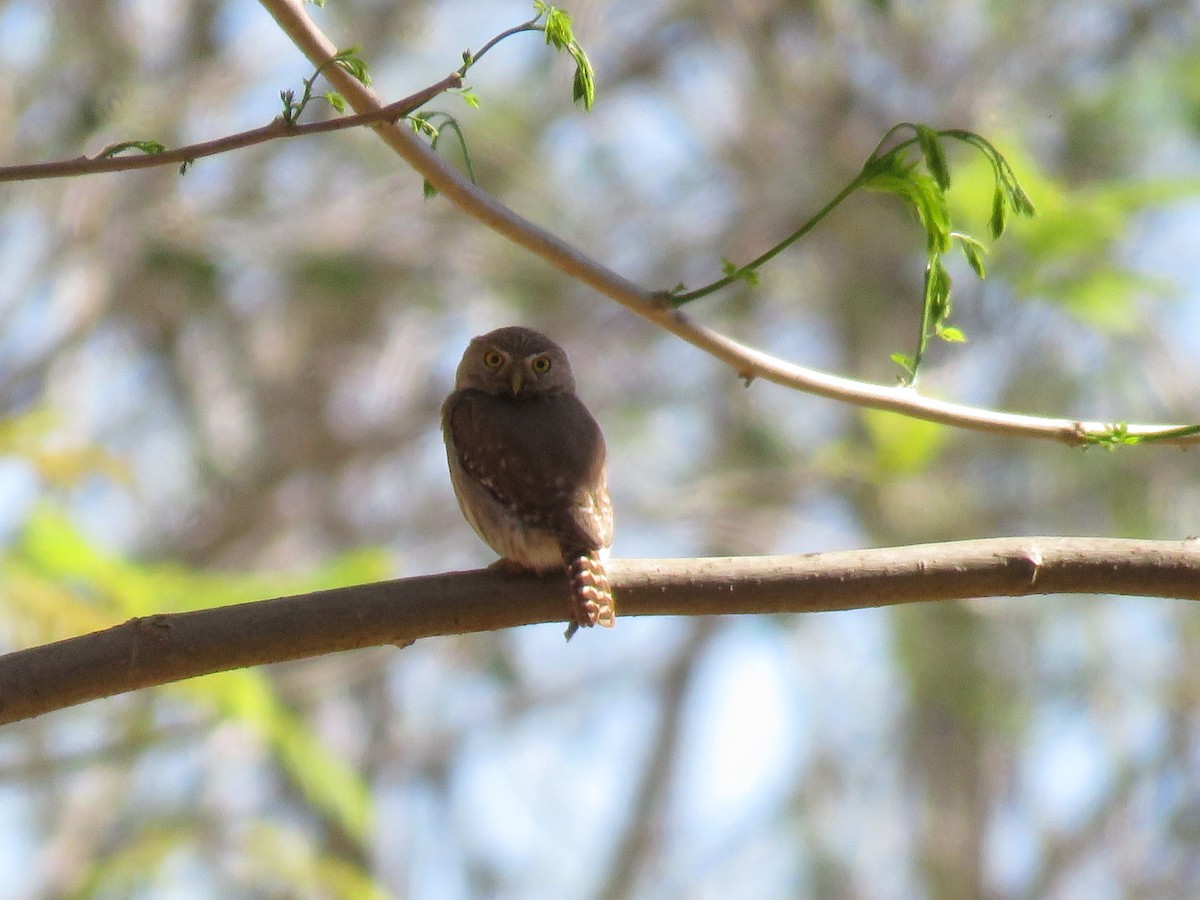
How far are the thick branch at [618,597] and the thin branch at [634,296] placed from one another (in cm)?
34

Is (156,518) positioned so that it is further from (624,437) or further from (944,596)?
(944,596)

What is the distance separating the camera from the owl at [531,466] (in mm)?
3801

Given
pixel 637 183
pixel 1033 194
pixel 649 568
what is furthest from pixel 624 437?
pixel 649 568

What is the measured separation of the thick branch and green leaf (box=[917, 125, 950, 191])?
100 cm

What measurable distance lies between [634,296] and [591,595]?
0.87m

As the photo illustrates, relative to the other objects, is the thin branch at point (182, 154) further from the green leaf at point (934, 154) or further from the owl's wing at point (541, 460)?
the owl's wing at point (541, 460)

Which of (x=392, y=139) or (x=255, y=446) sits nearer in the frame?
(x=392, y=139)

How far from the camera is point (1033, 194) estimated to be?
494cm

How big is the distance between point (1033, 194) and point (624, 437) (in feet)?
24.0

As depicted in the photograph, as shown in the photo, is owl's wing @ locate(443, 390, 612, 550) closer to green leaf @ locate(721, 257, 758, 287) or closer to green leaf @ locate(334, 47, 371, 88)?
green leaf @ locate(721, 257, 758, 287)

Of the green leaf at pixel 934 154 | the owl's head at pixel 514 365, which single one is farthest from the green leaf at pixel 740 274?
the owl's head at pixel 514 365

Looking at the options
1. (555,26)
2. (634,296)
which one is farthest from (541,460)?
(555,26)

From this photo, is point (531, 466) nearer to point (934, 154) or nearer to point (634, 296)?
point (634, 296)

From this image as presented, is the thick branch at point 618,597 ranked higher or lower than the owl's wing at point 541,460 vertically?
lower
